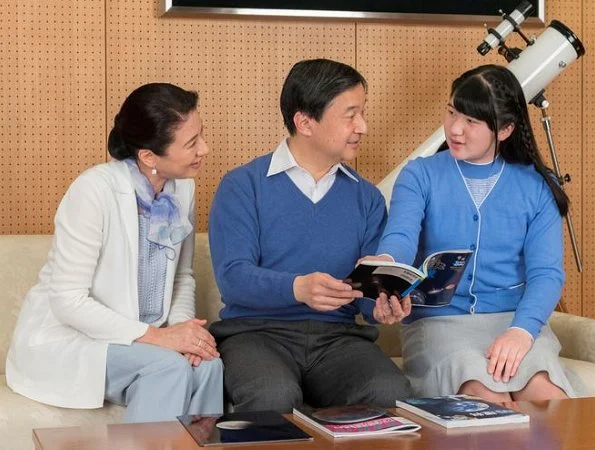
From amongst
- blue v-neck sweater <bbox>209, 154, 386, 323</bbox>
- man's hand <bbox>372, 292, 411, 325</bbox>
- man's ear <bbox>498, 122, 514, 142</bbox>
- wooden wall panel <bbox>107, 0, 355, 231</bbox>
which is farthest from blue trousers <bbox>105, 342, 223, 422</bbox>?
wooden wall panel <bbox>107, 0, 355, 231</bbox>

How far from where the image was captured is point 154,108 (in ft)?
8.36

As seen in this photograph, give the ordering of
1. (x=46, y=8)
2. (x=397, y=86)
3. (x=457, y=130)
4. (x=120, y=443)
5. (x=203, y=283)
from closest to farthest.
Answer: (x=120, y=443)
(x=457, y=130)
(x=203, y=283)
(x=46, y=8)
(x=397, y=86)

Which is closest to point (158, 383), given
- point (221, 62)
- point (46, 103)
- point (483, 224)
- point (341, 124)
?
point (341, 124)

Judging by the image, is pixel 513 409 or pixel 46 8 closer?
pixel 513 409

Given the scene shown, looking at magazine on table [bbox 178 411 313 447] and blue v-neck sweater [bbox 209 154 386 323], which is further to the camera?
blue v-neck sweater [bbox 209 154 386 323]

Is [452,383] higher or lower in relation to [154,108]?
→ lower

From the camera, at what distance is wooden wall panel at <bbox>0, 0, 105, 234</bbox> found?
131 inches

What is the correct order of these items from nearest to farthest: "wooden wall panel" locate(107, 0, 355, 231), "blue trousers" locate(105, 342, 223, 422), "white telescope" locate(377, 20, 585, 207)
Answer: "blue trousers" locate(105, 342, 223, 422) → "white telescope" locate(377, 20, 585, 207) → "wooden wall panel" locate(107, 0, 355, 231)

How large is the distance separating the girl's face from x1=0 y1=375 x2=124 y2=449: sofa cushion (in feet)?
3.43

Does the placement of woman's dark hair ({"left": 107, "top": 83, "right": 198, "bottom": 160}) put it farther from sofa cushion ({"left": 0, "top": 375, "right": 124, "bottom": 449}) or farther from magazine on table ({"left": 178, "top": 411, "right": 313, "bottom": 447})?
magazine on table ({"left": 178, "top": 411, "right": 313, "bottom": 447})

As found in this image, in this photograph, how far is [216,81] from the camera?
3.49 metres

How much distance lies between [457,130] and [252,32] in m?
1.12

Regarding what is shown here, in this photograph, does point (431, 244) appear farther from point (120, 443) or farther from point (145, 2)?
point (145, 2)

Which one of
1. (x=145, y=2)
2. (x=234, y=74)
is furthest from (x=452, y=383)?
(x=145, y=2)
